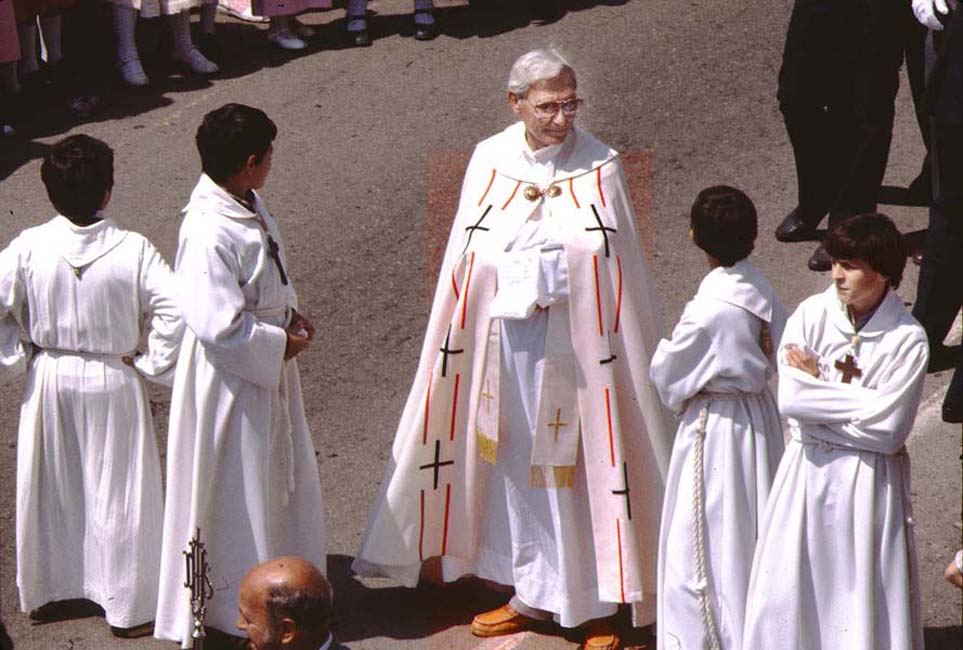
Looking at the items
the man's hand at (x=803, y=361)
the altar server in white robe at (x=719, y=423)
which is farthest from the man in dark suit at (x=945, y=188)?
the man's hand at (x=803, y=361)

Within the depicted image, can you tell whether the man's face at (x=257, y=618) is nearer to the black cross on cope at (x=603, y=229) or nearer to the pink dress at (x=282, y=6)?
the black cross on cope at (x=603, y=229)

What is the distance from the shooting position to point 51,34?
13.0 m

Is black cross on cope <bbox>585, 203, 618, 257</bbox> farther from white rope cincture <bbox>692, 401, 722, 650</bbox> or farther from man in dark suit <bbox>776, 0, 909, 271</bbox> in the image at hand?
man in dark suit <bbox>776, 0, 909, 271</bbox>

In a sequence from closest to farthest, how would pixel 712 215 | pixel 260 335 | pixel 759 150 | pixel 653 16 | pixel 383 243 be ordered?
pixel 712 215
pixel 260 335
pixel 383 243
pixel 759 150
pixel 653 16

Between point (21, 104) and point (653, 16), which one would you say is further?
point (653, 16)

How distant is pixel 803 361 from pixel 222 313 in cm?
208

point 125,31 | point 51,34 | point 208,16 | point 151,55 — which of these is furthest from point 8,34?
point 208,16

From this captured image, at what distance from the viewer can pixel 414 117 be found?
12.4 meters

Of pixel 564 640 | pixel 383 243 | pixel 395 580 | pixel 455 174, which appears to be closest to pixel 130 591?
pixel 395 580

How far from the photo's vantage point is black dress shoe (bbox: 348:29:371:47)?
13.5 metres

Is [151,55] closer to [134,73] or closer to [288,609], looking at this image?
[134,73]

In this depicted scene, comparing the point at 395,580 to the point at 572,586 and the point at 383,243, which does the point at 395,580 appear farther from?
the point at 383,243

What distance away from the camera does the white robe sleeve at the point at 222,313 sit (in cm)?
696

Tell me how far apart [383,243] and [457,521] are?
361 centimetres
